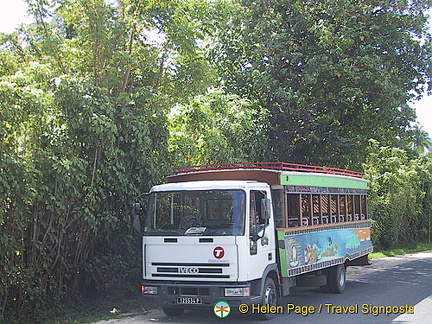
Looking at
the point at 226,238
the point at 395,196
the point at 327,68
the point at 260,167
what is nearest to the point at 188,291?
the point at 226,238

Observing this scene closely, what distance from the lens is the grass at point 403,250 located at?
80.1 ft

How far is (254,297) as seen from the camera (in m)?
9.19

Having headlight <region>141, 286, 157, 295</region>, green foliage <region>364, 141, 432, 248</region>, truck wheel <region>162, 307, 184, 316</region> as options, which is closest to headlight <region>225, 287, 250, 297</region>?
headlight <region>141, 286, 157, 295</region>

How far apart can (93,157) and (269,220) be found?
3.38 metres

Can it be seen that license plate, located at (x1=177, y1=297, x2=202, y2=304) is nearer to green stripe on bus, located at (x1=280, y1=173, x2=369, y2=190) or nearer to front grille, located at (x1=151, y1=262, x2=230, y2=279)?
front grille, located at (x1=151, y1=262, x2=230, y2=279)

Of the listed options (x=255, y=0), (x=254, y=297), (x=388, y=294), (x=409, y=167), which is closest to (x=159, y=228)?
(x=254, y=297)

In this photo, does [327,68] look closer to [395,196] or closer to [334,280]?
[334,280]

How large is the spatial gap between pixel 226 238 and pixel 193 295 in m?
1.06

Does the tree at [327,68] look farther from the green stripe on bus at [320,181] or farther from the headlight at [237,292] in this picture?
the headlight at [237,292]

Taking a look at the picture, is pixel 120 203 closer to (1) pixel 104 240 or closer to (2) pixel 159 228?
(1) pixel 104 240

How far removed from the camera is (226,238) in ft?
29.9

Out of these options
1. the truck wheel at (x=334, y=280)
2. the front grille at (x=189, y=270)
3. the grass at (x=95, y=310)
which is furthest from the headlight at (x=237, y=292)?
the truck wheel at (x=334, y=280)

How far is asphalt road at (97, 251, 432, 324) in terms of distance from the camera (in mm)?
9930

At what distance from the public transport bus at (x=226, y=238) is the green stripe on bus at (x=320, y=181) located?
0.04 metres
